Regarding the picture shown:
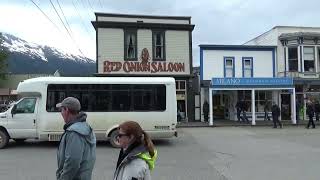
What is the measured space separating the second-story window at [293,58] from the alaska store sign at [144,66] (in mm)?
8368

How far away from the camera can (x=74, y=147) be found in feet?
16.0

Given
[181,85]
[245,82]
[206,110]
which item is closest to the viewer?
[245,82]

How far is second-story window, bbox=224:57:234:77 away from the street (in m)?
14.3

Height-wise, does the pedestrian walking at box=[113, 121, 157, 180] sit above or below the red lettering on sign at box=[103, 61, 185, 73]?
below

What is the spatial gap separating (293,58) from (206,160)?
23.6m

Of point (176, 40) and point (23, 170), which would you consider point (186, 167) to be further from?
point (176, 40)

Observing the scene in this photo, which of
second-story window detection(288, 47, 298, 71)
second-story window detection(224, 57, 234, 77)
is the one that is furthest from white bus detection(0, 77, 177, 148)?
second-story window detection(288, 47, 298, 71)

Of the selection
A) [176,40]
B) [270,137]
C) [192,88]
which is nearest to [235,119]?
[192,88]

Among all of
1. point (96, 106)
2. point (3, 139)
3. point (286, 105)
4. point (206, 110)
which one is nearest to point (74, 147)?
point (3, 139)

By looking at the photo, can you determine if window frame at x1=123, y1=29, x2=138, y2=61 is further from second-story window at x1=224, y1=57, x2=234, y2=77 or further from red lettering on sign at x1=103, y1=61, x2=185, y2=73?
second-story window at x1=224, y1=57, x2=234, y2=77

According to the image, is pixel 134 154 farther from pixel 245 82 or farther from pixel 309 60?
pixel 309 60

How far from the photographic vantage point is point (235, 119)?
119 ft

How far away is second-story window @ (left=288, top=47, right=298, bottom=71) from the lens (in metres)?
36.2

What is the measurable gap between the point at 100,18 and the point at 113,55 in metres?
2.79
